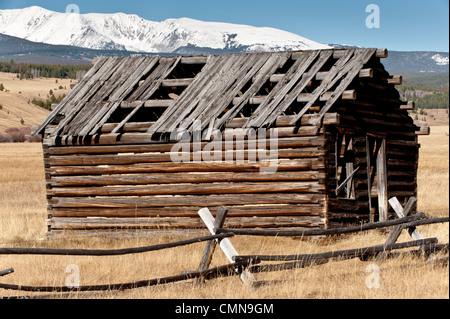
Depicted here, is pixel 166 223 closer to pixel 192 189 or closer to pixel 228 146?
pixel 192 189

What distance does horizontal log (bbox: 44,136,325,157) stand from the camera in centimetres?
1270

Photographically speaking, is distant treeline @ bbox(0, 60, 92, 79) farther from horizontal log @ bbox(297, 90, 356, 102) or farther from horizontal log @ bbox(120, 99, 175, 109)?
horizontal log @ bbox(297, 90, 356, 102)

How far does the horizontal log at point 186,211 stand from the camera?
12773 mm

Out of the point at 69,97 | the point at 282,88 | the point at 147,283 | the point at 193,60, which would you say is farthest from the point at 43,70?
the point at 147,283

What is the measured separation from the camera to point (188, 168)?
13.5 metres

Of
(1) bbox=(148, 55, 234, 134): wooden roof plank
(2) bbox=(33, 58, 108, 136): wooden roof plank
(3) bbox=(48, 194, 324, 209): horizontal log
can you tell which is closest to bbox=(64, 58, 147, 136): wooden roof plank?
(2) bbox=(33, 58, 108, 136): wooden roof plank

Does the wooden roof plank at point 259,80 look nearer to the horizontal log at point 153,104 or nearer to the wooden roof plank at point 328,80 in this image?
the wooden roof plank at point 328,80

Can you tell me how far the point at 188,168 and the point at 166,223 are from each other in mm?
1254

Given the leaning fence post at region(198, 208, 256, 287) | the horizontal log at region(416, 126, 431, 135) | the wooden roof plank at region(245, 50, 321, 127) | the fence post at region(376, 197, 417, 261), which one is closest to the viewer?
the leaning fence post at region(198, 208, 256, 287)

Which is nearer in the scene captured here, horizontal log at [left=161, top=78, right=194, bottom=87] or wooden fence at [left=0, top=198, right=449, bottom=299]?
wooden fence at [left=0, top=198, right=449, bottom=299]

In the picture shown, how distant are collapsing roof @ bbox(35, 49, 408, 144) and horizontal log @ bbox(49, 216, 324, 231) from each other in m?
1.75
